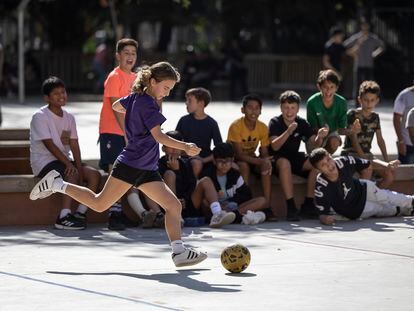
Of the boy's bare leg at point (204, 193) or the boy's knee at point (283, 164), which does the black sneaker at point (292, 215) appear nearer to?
the boy's knee at point (283, 164)

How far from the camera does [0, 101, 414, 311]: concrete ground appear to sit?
7695 mm

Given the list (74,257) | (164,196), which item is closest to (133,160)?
(164,196)

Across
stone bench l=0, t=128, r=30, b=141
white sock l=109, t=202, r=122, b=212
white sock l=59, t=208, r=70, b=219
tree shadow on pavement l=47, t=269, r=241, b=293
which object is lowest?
tree shadow on pavement l=47, t=269, r=241, b=293

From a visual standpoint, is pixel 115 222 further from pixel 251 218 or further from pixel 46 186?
pixel 46 186

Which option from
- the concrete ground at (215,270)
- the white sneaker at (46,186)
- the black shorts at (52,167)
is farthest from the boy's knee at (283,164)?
the white sneaker at (46,186)

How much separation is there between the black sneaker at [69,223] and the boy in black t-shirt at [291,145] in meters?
2.17

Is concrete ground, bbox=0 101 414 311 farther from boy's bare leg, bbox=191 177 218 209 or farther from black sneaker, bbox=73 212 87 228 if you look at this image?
Result: boy's bare leg, bbox=191 177 218 209

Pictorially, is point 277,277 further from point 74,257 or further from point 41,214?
point 41,214

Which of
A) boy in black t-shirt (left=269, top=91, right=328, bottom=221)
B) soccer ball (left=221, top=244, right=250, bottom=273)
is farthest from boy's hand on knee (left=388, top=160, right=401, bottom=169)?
soccer ball (left=221, top=244, right=250, bottom=273)

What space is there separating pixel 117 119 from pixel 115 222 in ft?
3.28

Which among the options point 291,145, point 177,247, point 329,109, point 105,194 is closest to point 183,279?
point 177,247

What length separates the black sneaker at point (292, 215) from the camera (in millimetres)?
11923

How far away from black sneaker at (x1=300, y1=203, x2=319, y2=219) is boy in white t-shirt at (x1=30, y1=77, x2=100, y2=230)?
85.8 inches

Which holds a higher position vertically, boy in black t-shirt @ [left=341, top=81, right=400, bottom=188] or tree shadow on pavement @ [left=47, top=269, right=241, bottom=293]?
boy in black t-shirt @ [left=341, top=81, right=400, bottom=188]
